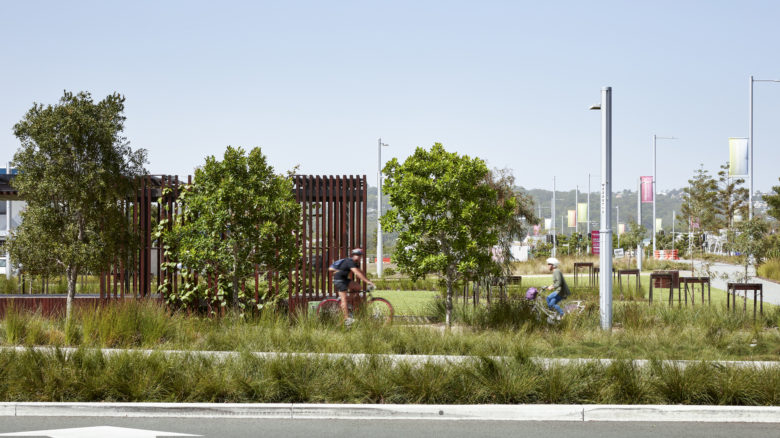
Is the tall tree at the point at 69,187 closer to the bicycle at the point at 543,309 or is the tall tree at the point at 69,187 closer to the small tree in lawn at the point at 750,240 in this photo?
the bicycle at the point at 543,309

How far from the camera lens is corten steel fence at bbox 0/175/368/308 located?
567 inches

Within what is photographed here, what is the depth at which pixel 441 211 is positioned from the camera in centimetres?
1317

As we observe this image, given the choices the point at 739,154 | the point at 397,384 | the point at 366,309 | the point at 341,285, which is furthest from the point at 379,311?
the point at 739,154

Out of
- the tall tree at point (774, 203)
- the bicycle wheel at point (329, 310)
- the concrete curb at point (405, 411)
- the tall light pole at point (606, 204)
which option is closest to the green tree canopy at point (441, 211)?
the bicycle wheel at point (329, 310)

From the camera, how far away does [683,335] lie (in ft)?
38.8

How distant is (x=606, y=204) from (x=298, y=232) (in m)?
5.79

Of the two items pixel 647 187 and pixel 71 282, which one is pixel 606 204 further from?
pixel 647 187

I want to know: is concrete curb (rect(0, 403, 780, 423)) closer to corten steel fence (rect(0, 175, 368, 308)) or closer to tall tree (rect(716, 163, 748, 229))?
corten steel fence (rect(0, 175, 368, 308))

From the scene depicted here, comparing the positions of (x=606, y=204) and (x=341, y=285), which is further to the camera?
(x=341, y=285)

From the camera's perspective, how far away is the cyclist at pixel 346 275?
44.5 feet

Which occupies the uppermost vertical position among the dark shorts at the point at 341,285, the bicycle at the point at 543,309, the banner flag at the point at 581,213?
the banner flag at the point at 581,213

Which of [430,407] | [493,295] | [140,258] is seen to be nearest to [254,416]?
[430,407]

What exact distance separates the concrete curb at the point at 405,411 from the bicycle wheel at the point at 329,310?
5.01m

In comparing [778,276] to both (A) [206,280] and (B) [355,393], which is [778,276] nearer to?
(A) [206,280]
